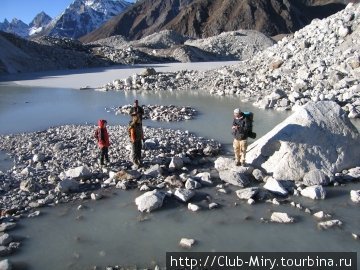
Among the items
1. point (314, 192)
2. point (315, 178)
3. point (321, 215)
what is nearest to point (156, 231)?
point (321, 215)

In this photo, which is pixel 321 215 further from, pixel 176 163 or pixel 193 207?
pixel 176 163

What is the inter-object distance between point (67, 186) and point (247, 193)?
13.8 ft

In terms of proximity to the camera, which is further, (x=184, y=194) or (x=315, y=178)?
(x=315, y=178)

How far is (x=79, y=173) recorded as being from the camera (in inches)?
429

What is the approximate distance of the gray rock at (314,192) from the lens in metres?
9.40

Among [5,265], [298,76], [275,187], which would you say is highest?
[298,76]

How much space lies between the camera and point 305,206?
9.09 meters

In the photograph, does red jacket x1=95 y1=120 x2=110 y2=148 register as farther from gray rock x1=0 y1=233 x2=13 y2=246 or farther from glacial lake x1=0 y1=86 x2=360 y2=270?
gray rock x1=0 y1=233 x2=13 y2=246

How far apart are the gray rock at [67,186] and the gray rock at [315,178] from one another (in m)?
5.40

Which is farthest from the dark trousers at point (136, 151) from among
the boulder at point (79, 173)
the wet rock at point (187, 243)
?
the wet rock at point (187, 243)

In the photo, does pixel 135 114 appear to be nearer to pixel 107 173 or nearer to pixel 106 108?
pixel 107 173

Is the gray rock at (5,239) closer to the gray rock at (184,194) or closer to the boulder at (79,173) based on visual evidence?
the boulder at (79,173)

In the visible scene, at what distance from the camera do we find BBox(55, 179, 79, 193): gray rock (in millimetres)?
10147

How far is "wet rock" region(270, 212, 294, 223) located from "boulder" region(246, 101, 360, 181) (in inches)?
75.9
